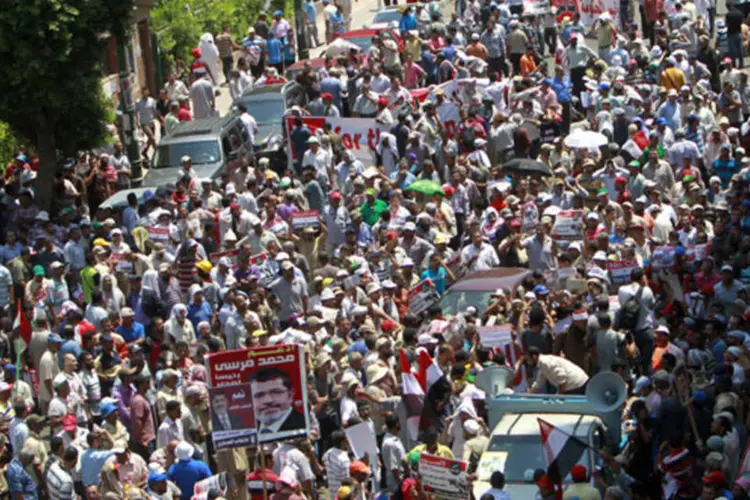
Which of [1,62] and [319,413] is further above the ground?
[1,62]

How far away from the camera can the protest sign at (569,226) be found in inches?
888

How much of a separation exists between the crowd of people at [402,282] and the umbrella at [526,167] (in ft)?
0.22

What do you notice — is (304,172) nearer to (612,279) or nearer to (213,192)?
(213,192)

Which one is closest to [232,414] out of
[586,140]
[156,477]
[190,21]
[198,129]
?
[156,477]

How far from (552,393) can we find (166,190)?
909cm

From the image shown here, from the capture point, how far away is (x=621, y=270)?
68.9 ft

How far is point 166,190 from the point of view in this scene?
25844mm

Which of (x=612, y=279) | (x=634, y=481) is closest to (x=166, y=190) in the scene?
(x=612, y=279)

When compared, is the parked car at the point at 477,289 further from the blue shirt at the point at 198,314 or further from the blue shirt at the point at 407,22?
the blue shirt at the point at 407,22

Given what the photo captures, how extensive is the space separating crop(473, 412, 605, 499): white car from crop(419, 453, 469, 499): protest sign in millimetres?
269

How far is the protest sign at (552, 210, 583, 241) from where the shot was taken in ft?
74.0

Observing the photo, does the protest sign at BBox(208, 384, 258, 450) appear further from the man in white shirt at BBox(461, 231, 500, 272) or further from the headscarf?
the man in white shirt at BBox(461, 231, 500, 272)

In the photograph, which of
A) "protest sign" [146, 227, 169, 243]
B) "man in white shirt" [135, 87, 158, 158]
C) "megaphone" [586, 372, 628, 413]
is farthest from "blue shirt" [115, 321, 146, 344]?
"man in white shirt" [135, 87, 158, 158]

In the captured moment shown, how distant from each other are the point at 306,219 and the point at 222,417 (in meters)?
7.60
